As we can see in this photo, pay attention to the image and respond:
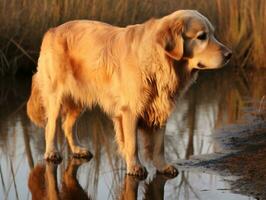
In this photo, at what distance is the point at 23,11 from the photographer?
12.3 metres

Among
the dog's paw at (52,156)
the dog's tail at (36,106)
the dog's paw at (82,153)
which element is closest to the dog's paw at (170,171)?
the dog's paw at (82,153)

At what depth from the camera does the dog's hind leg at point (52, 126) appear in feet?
23.0

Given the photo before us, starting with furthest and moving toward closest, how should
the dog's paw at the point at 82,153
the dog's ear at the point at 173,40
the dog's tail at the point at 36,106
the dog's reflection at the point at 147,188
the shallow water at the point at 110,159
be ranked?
the dog's tail at the point at 36,106
the dog's paw at the point at 82,153
the dog's ear at the point at 173,40
the shallow water at the point at 110,159
the dog's reflection at the point at 147,188

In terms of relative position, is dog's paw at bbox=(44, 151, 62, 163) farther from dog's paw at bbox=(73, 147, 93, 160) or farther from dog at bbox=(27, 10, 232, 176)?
dog's paw at bbox=(73, 147, 93, 160)

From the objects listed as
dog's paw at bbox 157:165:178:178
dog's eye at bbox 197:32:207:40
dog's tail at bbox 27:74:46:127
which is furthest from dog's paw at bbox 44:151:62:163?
dog's eye at bbox 197:32:207:40

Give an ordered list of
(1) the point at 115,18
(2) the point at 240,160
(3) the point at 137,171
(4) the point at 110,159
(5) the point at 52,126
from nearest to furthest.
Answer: (3) the point at 137,171
(2) the point at 240,160
(4) the point at 110,159
(5) the point at 52,126
(1) the point at 115,18

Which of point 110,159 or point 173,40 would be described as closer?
point 173,40

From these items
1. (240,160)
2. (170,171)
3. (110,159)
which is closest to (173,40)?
(170,171)

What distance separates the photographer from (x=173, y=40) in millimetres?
6168

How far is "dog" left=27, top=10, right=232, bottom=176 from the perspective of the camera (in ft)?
20.5

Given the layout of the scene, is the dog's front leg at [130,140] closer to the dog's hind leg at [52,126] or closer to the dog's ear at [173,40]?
the dog's ear at [173,40]

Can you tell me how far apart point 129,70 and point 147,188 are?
112 centimetres

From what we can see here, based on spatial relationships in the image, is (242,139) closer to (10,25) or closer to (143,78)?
(143,78)

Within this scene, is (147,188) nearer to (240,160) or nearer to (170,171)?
(170,171)
